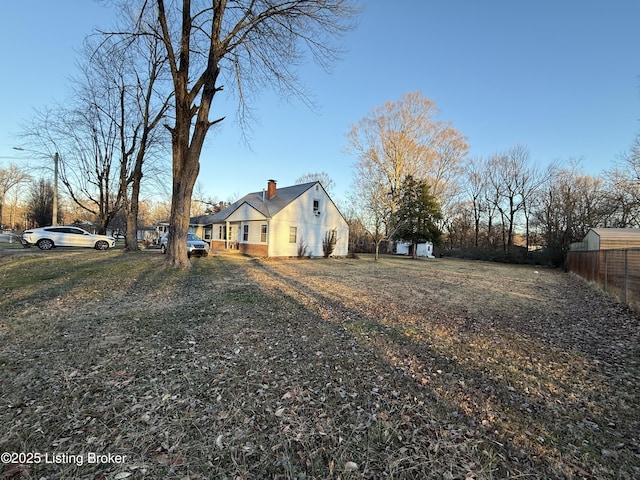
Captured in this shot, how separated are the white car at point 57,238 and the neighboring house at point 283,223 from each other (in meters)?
9.75

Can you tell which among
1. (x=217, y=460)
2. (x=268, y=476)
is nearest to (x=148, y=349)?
(x=217, y=460)

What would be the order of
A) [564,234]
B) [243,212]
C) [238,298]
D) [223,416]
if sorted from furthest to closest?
[564,234] → [243,212] → [238,298] → [223,416]

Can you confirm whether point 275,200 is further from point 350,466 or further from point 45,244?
point 350,466

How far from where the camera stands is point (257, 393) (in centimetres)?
334

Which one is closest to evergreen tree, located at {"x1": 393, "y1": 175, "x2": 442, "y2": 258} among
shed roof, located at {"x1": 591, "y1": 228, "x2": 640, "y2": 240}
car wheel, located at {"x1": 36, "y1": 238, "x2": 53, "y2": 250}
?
shed roof, located at {"x1": 591, "y1": 228, "x2": 640, "y2": 240}

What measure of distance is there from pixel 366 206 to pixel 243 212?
11756 mm

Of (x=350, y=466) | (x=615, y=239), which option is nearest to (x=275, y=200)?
(x=615, y=239)

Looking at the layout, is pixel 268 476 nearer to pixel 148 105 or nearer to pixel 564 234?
pixel 148 105

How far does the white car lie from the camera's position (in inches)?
709

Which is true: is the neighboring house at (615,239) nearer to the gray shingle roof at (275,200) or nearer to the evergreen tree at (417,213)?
the evergreen tree at (417,213)

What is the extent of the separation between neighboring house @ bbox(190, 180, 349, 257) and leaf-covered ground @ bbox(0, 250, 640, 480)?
52.5ft

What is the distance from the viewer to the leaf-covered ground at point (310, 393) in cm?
238

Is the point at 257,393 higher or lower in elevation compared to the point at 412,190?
lower

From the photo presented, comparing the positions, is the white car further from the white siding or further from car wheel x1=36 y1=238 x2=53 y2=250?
the white siding
